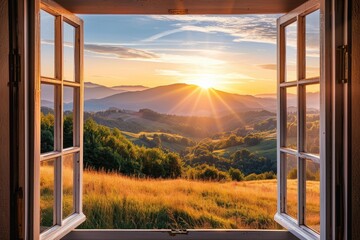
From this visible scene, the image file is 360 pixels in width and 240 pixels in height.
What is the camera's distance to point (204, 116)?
18.9ft

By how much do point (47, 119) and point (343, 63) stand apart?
1257 millimetres

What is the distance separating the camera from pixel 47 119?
66.7 inches

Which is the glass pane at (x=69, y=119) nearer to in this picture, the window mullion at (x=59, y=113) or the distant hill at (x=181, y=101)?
the window mullion at (x=59, y=113)

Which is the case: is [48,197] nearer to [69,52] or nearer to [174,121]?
[69,52]

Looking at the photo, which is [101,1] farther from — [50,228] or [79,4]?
[50,228]

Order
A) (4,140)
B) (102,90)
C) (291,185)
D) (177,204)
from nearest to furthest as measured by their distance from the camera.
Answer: (4,140) → (291,185) → (102,90) → (177,204)

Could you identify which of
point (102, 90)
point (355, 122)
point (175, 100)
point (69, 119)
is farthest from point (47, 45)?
point (175, 100)

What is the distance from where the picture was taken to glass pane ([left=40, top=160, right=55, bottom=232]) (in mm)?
1639

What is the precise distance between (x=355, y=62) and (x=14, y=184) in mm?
1187

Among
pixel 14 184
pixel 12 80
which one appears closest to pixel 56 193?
pixel 14 184

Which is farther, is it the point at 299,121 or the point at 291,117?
the point at 291,117

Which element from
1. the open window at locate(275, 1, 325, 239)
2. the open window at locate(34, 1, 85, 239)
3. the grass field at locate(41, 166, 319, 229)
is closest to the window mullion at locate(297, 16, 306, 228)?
the open window at locate(275, 1, 325, 239)

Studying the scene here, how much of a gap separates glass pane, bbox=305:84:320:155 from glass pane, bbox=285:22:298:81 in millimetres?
155

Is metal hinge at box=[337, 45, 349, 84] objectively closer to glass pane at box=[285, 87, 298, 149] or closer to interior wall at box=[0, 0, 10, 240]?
glass pane at box=[285, 87, 298, 149]
